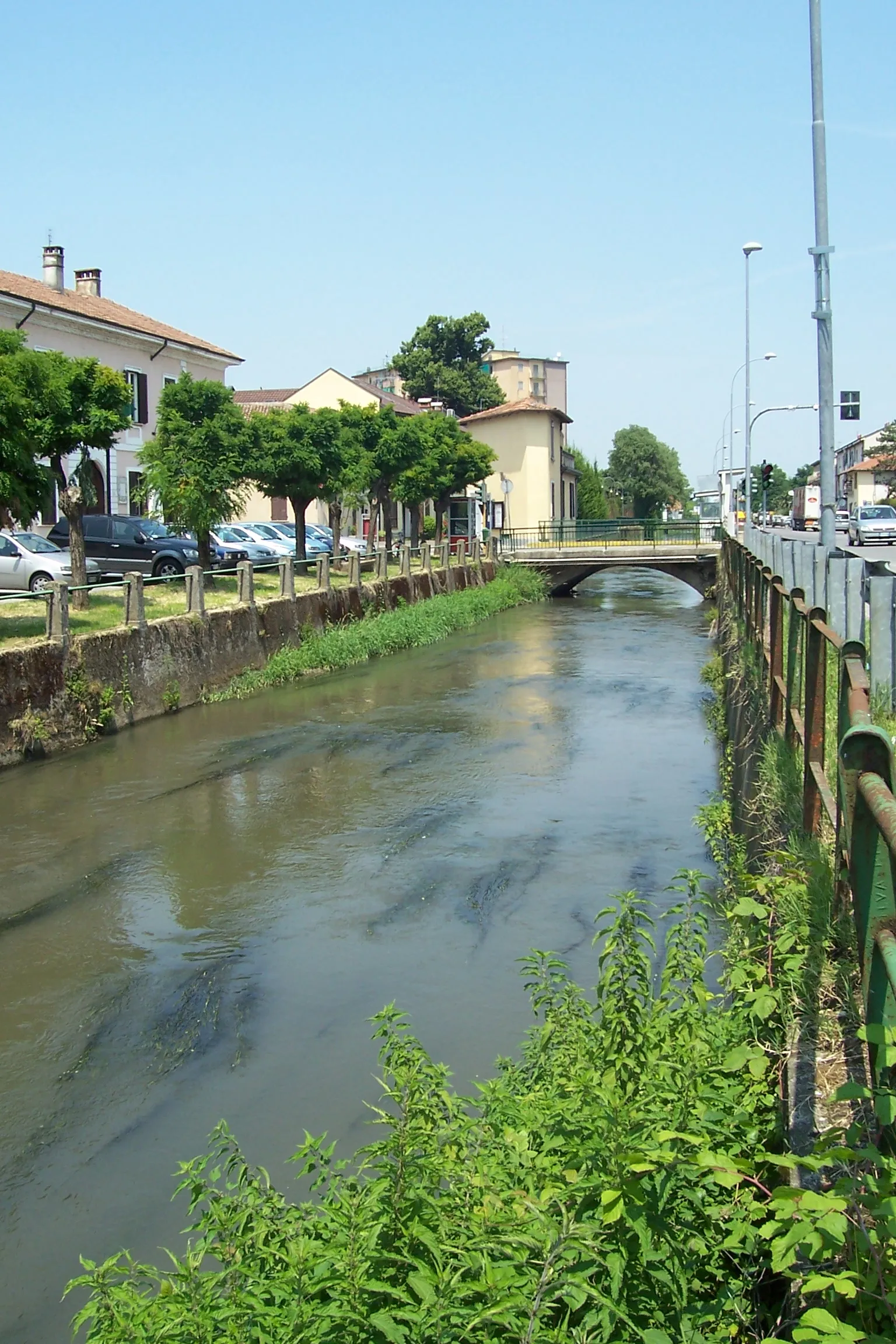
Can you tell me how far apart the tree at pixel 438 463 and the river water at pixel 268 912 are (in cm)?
2246

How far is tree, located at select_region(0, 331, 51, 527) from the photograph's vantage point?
52.5ft

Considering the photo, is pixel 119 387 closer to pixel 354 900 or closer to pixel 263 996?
pixel 354 900

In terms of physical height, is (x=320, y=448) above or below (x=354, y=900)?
above

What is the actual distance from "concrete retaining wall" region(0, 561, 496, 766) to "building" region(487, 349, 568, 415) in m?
70.7

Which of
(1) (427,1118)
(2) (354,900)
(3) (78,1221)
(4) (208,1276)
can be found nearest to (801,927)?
(1) (427,1118)

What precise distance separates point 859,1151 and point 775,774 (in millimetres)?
5129

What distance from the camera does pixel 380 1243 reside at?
11.2 feet

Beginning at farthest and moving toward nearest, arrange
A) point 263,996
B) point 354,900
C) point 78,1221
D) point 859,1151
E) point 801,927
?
point 354,900 → point 263,996 → point 78,1221 → point 801,927 → point 859,1151

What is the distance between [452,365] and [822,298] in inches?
2580

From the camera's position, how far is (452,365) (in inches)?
3169

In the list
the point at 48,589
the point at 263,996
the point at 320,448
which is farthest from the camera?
the point at 320,448

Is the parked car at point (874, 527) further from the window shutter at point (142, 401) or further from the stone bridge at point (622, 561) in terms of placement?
the window shutter at point (142, 401)

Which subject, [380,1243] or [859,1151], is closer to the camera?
[859,1151]

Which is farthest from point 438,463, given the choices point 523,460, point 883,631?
point 883,631
